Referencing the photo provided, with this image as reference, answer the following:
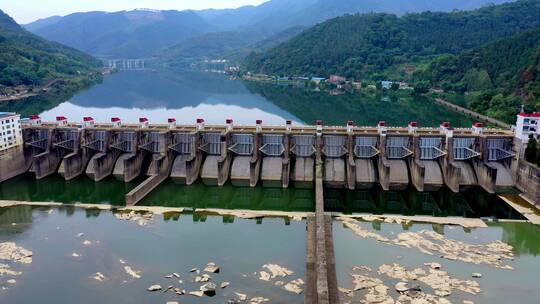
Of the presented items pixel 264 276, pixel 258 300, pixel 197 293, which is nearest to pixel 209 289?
pixel 197 293

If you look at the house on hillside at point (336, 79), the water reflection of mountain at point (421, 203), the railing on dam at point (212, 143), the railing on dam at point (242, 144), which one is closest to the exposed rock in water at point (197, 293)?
the water reflection of mountain at point (421, 203)

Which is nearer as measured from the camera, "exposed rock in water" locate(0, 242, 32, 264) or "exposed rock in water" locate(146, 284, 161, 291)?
"exposed rock in water" locate(146, 284, 161, 291)

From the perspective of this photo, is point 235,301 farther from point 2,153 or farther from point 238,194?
point 2,153

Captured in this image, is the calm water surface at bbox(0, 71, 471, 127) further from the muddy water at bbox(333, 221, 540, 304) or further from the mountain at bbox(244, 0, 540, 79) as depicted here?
the muddy water at bbox(333, 221, 540, 304)

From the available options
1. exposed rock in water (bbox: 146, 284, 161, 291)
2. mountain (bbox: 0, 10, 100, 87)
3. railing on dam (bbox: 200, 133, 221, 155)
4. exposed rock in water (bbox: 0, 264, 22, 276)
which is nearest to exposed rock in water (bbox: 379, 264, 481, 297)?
exposed rock in water (bbox: 146, 284, 161, 291)

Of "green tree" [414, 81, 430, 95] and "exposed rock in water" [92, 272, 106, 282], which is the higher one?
"green tree" [414, 81, 430, 95]

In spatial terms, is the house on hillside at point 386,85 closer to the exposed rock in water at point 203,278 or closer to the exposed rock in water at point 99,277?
the exposed rock in water at point 203,278
